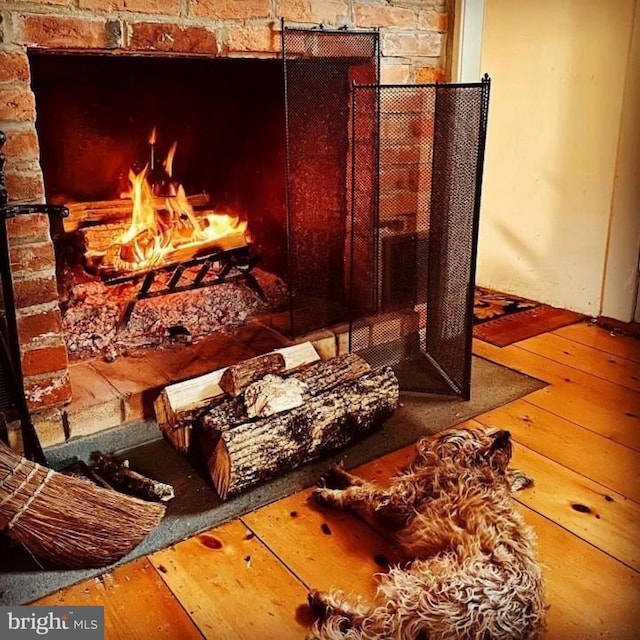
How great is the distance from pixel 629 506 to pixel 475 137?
99 centimetres

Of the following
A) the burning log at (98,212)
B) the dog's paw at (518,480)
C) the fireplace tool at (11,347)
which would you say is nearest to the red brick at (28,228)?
the fireplace tool at (11,347)

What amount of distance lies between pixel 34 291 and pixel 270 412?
62cm

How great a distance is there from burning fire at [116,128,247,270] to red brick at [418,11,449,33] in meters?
0.87

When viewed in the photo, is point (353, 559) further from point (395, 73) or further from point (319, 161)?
point (395, 73)

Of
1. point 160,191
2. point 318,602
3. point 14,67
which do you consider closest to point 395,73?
point 160,191

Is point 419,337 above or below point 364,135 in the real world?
below

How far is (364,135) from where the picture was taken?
2.10m

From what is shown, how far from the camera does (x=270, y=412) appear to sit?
163 centimetres

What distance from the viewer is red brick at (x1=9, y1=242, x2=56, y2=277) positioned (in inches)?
62.4

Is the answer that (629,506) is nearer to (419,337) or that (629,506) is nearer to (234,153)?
(419,337)

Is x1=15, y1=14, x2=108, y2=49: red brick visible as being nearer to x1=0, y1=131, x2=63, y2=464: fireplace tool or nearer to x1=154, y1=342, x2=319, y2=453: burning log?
x1=0, y1=131, x2=63, y2=464: fireplace tool

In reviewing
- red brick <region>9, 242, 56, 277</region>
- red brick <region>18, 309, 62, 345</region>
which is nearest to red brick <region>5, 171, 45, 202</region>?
red brick <region>9, 242, 56, 277</region>

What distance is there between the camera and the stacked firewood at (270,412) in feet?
5.20

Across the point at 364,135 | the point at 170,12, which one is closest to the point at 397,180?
the point at 364,135
